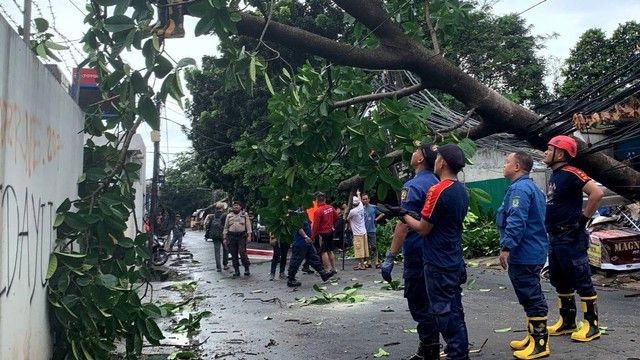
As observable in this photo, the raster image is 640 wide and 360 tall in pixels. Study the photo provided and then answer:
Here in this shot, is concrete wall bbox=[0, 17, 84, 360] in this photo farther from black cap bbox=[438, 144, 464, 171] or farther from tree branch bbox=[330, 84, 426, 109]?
black cap bbox=[438, 144, 464, 171]

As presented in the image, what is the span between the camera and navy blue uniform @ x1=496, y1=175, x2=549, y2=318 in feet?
19.2

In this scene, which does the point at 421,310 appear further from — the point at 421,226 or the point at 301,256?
the point at 301,256

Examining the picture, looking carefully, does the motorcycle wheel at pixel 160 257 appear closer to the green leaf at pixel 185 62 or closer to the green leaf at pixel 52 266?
the green leaf at pixel 52 266

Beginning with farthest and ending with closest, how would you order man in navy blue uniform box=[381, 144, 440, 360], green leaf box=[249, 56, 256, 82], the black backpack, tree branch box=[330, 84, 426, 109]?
the black backpack, tree branch box=[330, 84, 426, 109], man in navy blue uniform box=[381, 144, 440, 360], green leaf box=[249, 56, 256, 82]

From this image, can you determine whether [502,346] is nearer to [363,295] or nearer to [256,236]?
[363,295]

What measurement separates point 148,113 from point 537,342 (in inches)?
151

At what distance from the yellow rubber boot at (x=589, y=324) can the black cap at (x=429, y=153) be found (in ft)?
6.87

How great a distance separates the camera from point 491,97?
7430 mm

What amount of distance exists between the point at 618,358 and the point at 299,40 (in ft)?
13.4

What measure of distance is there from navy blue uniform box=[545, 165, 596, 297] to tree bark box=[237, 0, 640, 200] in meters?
1.24

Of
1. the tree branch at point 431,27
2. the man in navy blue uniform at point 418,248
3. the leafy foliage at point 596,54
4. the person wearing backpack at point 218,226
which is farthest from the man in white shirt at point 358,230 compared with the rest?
the leafy foliage at point 596,54

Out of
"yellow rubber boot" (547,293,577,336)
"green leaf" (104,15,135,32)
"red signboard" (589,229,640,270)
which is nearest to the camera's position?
"green leaf" (104,15,135,32)

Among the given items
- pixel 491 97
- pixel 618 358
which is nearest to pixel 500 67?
pixel 491 97

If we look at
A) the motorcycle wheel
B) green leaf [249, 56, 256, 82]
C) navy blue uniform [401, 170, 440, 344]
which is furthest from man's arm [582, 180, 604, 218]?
the motorcycle wheel
